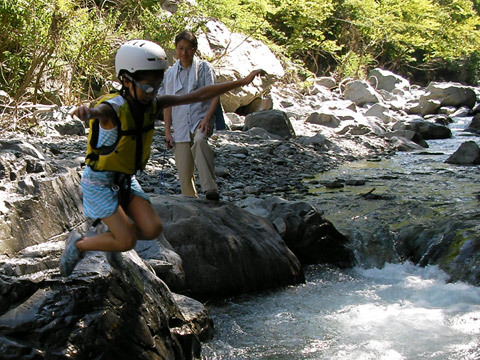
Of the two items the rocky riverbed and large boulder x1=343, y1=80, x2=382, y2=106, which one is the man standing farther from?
large boulder x1=343, y1=80, x2=382, y2=106

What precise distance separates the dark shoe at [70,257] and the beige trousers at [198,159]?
101 inches

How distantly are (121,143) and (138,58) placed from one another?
19.8 inches

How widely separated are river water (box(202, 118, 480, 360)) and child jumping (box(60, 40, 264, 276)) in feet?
4.11

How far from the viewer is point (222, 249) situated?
5.45 meters

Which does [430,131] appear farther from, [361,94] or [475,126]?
[361,94]

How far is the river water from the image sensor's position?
173 inches

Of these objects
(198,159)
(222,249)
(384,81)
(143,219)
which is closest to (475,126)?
(384,81)

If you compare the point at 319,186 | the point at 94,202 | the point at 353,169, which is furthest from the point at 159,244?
the point at 353,169

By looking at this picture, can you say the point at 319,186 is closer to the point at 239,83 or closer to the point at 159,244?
the point at 159,244

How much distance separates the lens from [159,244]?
4.91 metres

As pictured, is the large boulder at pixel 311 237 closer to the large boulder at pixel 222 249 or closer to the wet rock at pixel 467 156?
the large boulder at pixel 222 249

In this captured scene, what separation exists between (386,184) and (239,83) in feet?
24.8

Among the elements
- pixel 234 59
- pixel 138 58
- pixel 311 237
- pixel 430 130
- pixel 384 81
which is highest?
pixel 234 59

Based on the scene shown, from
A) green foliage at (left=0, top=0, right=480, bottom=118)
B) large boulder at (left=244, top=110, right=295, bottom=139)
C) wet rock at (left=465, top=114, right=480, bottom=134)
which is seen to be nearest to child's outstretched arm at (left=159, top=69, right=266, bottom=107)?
green foliage at (left=0, top=0, right=480, bottom=118)
